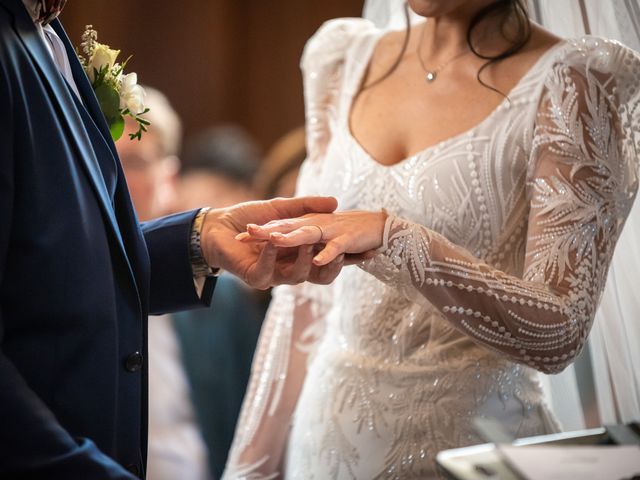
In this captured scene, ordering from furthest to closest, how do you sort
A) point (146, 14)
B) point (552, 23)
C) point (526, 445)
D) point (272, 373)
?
point (146, 14) < point (272, 373) < point (552, 23) < point (526, 445)

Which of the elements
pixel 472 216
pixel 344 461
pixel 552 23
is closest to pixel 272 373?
pixel 344 461

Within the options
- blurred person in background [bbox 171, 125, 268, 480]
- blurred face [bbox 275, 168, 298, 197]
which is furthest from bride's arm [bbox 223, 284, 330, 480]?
blurred face [bbox 275, 168, 298, 197]

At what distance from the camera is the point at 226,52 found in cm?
516

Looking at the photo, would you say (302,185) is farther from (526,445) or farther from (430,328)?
(526,445)

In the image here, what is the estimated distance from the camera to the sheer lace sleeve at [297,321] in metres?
1.98

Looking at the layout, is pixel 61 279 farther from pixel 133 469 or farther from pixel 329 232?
pixel 329 232

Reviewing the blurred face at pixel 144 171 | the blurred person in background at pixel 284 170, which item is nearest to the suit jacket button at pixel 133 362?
the blurred face at pixel 144 171

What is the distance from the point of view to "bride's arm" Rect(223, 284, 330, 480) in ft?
6.38

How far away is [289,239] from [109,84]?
40cm

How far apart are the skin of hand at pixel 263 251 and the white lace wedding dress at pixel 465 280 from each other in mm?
105

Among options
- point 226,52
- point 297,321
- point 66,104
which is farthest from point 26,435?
point 226,52

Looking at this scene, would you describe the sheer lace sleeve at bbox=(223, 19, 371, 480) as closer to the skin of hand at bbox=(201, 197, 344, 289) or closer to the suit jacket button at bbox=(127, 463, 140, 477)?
the skin of hand at bbox=(201, 197, 344, 289)

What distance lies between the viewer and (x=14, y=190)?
1093 millimetres

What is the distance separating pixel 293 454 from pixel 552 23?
1062 mm
